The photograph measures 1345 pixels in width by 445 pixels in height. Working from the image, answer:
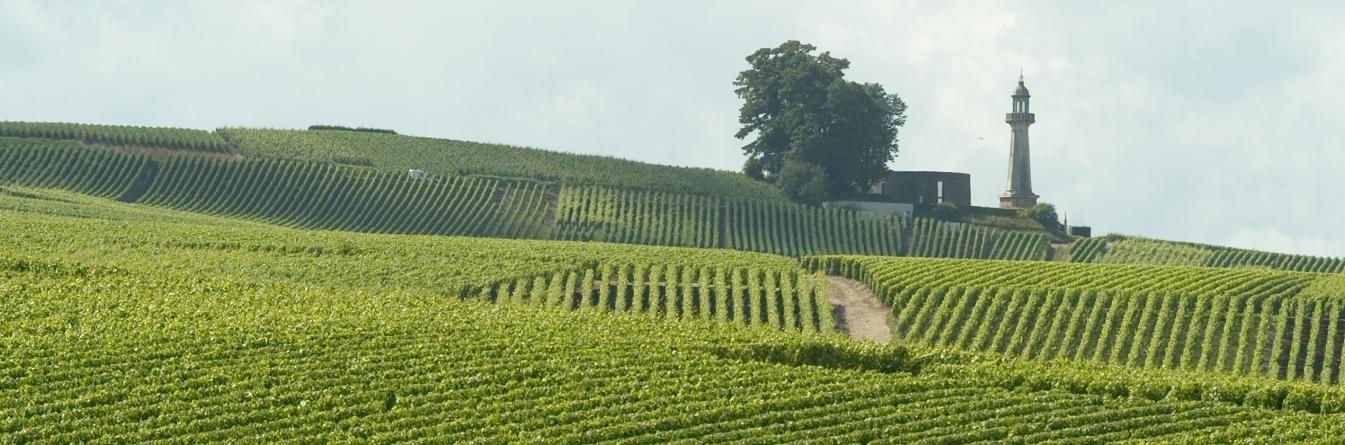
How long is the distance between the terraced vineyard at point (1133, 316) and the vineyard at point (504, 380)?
3529 millimetres

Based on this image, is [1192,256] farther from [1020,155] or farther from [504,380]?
[504,380]

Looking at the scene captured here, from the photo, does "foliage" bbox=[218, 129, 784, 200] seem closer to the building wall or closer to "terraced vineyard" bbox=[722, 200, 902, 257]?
"terraced vineyard" bbox=[722, 200, 902, 257]

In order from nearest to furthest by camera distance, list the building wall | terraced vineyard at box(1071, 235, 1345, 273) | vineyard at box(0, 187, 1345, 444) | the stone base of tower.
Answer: vineyard at box(0, 187, 1345, 444), terraced vineyard at box(1071, 235, 1345, 273), the stone base of tower, the building wall

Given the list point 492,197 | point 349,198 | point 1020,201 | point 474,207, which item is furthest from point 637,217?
point 1020,201

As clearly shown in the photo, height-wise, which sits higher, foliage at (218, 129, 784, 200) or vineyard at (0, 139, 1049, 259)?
foliage at (218, 129, 784, 200)

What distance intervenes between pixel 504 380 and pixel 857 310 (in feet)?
57.8

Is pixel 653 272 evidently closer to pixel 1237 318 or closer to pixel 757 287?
pixel 757 287

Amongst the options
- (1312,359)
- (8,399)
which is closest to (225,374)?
(8,399)

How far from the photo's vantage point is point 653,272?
53625 millimetres

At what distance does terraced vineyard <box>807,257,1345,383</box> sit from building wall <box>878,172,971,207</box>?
4053 centimetres

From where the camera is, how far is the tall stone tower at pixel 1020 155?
9331 cm

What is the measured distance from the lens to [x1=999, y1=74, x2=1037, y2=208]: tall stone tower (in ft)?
306

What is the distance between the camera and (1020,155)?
3706 inches

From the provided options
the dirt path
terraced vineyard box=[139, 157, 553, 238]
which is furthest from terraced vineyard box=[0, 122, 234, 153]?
the dirt path
